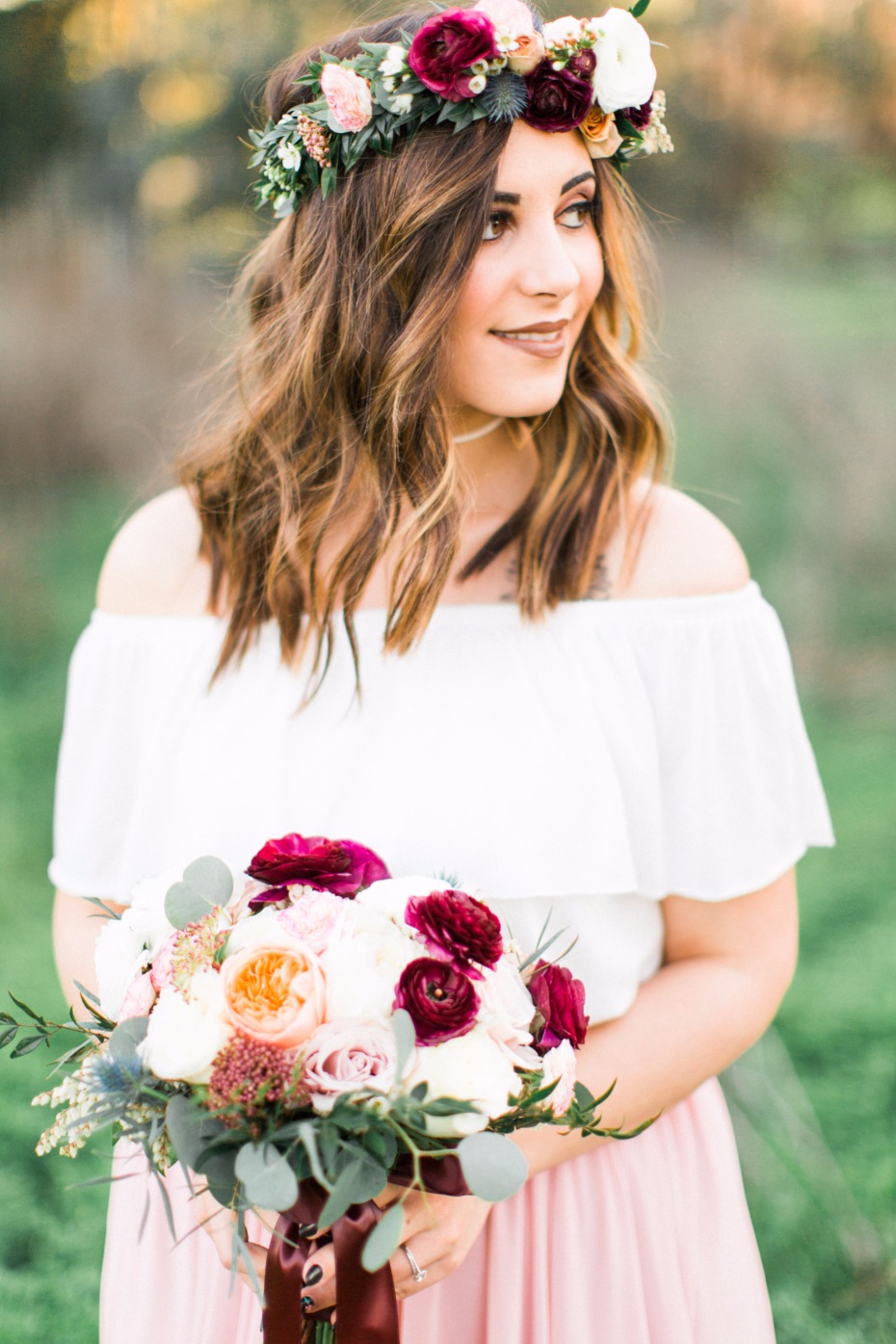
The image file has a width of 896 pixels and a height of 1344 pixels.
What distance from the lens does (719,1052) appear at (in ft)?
4.55

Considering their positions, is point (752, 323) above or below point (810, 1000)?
above

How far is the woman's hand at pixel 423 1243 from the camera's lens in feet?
3.43

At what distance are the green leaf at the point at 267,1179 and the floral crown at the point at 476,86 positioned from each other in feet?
3.51

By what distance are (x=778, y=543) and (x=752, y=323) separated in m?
0.86

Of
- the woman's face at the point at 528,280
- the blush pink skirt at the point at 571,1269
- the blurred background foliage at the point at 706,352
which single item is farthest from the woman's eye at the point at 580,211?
the blurred background foliage at the point at 706,352

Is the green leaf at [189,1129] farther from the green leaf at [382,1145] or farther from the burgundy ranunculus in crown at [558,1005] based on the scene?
the burgundy ranunculus in crown at [558,1005]

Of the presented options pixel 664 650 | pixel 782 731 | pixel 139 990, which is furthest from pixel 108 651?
pixel 782 731

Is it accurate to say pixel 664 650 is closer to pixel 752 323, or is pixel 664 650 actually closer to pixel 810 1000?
pixel 810 1000

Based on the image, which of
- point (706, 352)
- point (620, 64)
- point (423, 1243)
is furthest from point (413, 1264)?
point (706, 352)

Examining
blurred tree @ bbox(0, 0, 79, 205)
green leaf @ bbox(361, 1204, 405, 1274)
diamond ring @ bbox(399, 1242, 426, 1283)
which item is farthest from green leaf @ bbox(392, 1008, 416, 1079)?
blurred tree @ bbox(0, 0, 79, 205)

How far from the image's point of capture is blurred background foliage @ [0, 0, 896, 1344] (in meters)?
3.32

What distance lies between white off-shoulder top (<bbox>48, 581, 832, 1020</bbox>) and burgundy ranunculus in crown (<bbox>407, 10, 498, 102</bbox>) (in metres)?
0.61

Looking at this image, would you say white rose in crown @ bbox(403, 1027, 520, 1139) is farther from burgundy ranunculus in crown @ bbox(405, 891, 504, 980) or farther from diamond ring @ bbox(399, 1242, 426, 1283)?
diamond ring @ bbox(399, 1242, 426, 1283)

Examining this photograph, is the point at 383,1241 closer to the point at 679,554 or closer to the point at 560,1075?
the point at 560,1075
